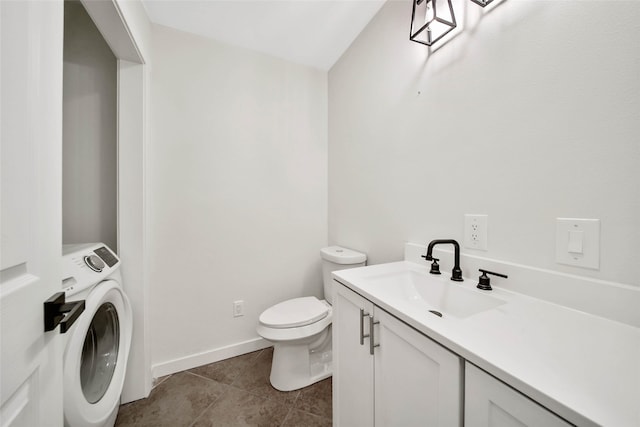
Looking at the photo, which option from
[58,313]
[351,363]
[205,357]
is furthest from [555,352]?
[205,357]

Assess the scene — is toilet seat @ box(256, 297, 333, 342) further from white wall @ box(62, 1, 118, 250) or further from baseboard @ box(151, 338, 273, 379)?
white wall @ box(62, 1, 118, 250)

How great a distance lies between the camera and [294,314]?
1.42 metres

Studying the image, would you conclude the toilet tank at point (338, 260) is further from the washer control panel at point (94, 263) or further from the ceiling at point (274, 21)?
the ceiling at point (274, 21)

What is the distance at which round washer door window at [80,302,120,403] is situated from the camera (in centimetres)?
98

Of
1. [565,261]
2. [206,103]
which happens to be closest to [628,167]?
[565,261]

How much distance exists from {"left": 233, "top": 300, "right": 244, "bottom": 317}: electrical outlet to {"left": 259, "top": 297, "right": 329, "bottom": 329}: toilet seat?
366mm

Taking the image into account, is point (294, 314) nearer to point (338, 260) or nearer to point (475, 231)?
point (338, 260)

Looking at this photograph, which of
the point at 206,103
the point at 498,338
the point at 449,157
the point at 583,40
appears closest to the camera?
the point at 498,338

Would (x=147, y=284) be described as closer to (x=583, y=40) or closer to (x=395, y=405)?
(x=395, y=405)

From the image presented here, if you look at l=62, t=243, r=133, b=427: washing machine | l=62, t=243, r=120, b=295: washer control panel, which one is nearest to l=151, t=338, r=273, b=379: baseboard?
l=62, t=243, r=133, b=427: washing machine

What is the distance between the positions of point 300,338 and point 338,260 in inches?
20.4

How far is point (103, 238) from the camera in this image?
4.47 ft

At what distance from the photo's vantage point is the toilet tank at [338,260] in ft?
4.90

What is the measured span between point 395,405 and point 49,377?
88cm
